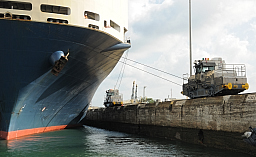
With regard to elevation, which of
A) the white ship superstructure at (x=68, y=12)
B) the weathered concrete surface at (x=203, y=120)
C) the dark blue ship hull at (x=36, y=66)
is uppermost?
the white ship superstructure at (x=68, y=12)

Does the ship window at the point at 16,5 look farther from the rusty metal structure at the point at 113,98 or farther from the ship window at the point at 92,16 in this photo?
the rusty metal structure at the point at 113,98

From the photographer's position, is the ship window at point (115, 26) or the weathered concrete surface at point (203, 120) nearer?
the weathered concrete surface at point (203, 120)

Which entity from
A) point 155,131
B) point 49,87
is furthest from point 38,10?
point 155,131

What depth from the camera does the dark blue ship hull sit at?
1506cm

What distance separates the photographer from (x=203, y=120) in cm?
1402

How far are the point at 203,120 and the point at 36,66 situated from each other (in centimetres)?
988

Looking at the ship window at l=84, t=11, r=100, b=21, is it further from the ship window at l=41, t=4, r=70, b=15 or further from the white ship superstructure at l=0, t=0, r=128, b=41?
the ship window at l=41, t=4, r=70, b=15

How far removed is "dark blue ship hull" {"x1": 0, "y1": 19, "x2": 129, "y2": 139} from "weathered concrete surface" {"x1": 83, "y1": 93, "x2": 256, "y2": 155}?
6.07 metres

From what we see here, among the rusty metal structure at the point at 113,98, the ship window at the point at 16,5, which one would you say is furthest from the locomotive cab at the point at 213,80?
the rusty metal structure at the point at 113,98

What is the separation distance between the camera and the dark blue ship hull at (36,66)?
49.4ft

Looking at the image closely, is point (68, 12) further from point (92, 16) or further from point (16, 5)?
point (16, 5)

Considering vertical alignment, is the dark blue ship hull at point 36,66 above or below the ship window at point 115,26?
below

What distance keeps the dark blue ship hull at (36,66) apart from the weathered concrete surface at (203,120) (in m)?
6.07

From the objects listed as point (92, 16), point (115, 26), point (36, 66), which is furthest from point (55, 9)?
point (115, 26)
